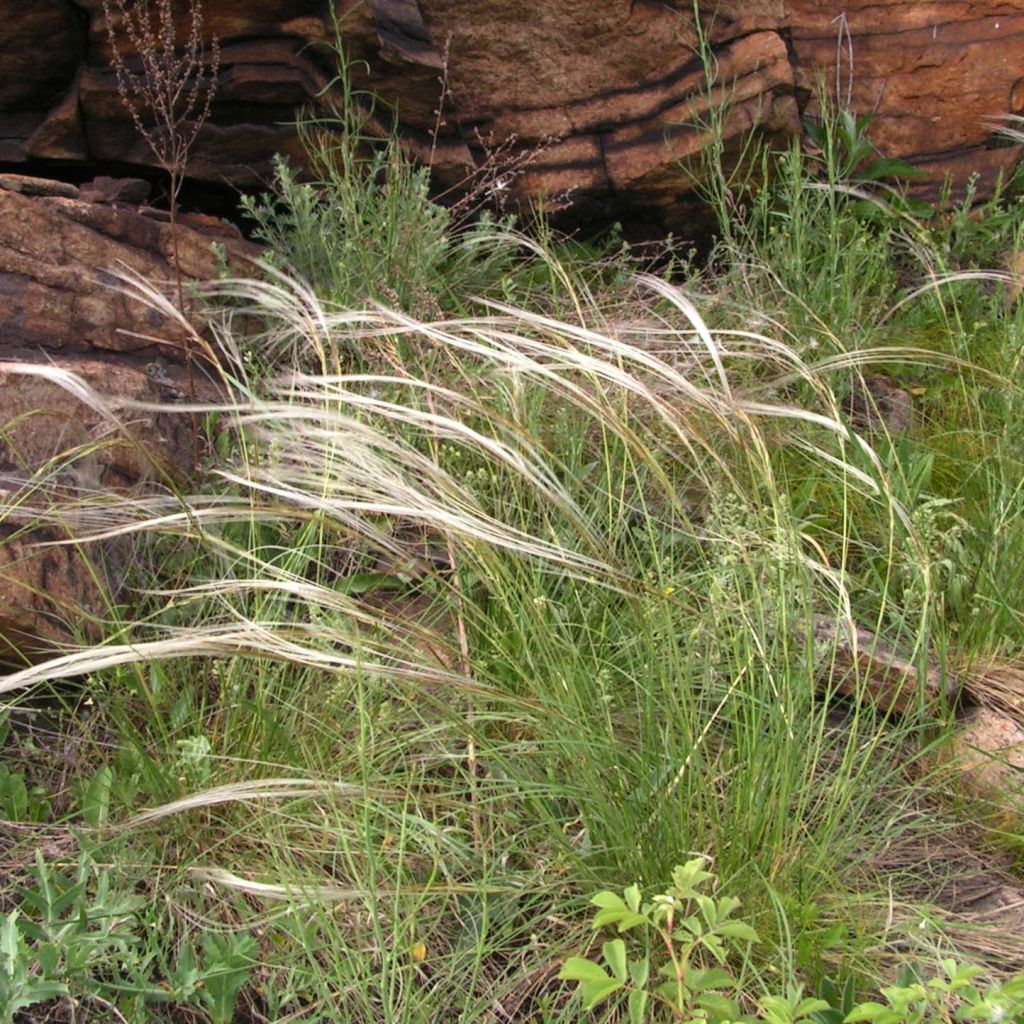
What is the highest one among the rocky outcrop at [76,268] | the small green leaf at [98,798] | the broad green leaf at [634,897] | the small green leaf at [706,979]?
the rocky outcrop at [76,268]

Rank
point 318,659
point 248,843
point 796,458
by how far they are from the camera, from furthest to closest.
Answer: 1. point 796,458
2. point 248,843
3. point 318,659

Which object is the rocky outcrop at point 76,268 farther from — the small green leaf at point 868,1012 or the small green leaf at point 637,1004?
the small green leaf at point 868,1012

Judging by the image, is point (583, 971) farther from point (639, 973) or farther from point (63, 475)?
point (63, 475)

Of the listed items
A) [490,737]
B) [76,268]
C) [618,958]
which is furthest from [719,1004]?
[76,268]

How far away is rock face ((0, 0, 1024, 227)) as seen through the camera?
3926 mm

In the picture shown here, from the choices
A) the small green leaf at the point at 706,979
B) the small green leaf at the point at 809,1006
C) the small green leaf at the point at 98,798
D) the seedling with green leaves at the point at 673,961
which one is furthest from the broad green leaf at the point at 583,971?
the small green leaf at the point at 98,798

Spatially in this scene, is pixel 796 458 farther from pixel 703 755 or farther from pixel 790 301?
pixel 703 755

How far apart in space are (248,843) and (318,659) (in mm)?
516

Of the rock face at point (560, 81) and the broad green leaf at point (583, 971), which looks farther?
the rock face at point (560, 81)

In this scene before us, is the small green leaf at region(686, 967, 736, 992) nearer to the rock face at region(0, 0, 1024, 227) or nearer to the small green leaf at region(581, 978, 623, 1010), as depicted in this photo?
the small green leaf at region(581, 978, 623, 1010)

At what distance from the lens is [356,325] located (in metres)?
3.37

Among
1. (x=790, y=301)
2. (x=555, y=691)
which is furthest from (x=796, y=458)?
(x=555, y=691)

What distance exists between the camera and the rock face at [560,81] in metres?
3.93

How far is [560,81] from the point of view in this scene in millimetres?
4441
